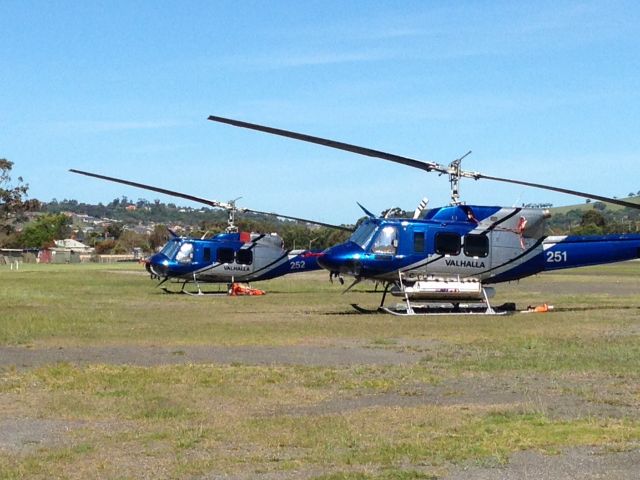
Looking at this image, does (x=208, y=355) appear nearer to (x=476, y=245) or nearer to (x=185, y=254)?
(x=476, y=245)

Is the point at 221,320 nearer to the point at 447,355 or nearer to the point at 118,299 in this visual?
the point at 447,355

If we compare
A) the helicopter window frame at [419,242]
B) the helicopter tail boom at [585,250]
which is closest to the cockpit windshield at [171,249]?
the helicopter window frame at [419,242]

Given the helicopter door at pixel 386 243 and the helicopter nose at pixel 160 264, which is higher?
the helicopter door at pixel 386 243

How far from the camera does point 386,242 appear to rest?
24.9 meters

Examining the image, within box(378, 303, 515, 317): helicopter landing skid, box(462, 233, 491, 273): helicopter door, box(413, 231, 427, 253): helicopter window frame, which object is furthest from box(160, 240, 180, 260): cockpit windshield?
box(462, 233, 491, 273): helicopter door

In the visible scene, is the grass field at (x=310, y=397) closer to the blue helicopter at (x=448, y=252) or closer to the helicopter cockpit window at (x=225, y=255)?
the blue helicopter at (x=448, y=252)

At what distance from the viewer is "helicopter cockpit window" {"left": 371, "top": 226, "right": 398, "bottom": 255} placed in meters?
24.9

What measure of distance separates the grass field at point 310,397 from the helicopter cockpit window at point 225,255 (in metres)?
14.8

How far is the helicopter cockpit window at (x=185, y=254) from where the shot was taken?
37000 mm

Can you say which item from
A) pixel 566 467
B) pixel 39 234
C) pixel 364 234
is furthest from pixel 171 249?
pixel 39 234

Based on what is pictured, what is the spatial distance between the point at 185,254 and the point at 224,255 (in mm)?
1419

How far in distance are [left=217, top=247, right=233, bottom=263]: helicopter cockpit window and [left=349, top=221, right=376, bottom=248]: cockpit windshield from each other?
11914mm

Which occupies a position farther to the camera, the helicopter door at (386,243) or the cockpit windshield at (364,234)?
the cockpit windshield at (364,234)

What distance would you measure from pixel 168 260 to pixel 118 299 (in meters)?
4.27
